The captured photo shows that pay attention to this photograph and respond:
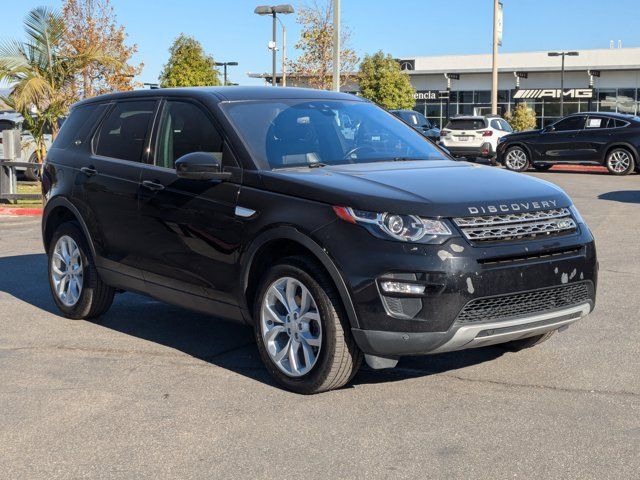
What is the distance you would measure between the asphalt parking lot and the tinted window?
18280 millimetres

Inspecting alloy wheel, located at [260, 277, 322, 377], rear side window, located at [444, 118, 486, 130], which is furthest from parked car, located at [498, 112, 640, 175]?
alloy wheel, located at [260, 277, 322, 377]

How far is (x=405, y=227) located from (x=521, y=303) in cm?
78

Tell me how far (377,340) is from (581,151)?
68.9 feet

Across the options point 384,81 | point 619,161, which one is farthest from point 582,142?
point 384,81

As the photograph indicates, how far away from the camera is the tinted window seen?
24750mm

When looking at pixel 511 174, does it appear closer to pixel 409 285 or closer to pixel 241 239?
pixel 409 285

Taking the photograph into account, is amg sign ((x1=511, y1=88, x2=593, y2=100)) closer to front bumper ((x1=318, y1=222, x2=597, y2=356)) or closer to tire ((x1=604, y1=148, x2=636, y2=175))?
tire ((x1=604, y1=148, x2=636, y2=175))

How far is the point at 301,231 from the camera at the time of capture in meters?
5.11

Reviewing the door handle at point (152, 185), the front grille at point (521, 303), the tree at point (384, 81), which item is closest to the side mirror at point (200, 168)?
the door handle at point (152, 185)

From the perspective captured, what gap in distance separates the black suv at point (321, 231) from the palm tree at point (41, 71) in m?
13.4

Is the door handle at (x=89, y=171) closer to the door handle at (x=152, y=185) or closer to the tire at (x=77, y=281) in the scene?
the tire at (x=77, y=281)

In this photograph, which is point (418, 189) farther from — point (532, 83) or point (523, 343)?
point (532, 83)

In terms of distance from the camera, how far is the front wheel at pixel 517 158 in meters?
25.8

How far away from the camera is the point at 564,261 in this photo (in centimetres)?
512
